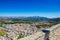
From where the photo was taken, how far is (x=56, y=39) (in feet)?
14.0

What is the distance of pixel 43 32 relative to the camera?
4254mm

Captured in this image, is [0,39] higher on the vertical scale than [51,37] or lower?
lower

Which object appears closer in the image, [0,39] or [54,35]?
[54,35]

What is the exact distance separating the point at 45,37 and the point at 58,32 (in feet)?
2.50

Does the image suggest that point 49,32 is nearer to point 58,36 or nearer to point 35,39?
point 58,36

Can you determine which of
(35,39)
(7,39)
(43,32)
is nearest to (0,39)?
(7,39)

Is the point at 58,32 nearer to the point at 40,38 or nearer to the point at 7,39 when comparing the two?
the point at 40,38

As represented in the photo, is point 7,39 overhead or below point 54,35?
below

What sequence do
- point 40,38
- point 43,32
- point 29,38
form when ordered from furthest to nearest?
point 43,32 < point 40,38 < point 29,38

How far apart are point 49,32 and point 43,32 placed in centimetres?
19

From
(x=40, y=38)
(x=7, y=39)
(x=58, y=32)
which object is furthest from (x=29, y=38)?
(x=7, y=39)

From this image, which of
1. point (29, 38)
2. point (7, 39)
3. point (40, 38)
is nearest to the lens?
point (29, 38)

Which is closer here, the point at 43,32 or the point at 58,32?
the point at 43,32

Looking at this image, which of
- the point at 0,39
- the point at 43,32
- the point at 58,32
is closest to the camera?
the point at 43,32
